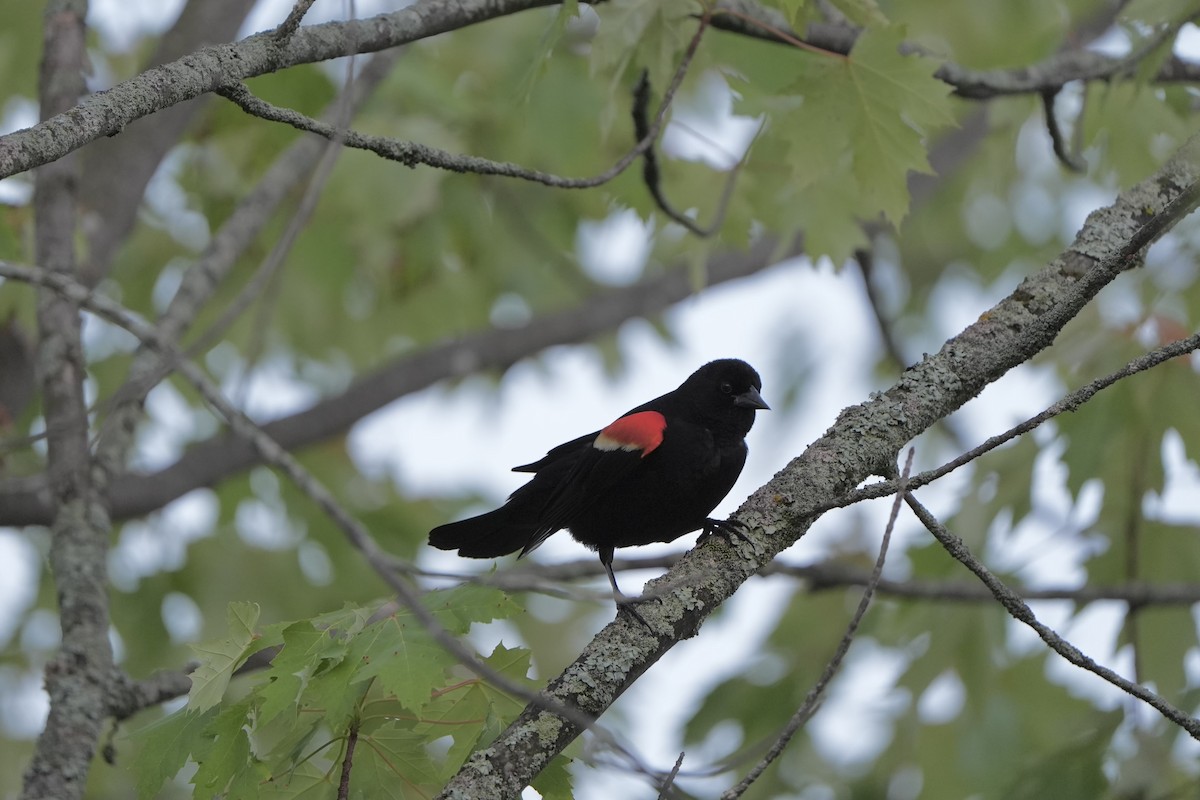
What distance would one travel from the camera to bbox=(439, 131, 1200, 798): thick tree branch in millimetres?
2262

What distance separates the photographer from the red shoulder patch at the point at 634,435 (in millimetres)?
3604

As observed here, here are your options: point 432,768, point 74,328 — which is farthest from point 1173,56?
point 74,328

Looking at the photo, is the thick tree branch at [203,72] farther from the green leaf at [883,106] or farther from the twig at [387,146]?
the green leaf at [883,106]

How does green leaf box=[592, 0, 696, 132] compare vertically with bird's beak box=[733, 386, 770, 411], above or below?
above

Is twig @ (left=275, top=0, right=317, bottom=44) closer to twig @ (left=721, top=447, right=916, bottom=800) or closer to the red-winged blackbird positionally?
twig @ (left=721, top=447, right=916, bottom=800)

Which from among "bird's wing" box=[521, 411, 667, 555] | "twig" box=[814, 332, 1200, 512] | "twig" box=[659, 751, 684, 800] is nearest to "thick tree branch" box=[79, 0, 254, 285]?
"bird's wing" box=[521, 411, 667, 555]

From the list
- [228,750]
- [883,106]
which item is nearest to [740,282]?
[883,106]

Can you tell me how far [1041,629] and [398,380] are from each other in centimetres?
464

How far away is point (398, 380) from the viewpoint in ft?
21.2

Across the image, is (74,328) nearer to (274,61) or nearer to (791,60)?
(274,61)

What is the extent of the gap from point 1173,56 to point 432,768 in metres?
3.64

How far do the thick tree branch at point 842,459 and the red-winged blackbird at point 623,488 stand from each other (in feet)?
2.65

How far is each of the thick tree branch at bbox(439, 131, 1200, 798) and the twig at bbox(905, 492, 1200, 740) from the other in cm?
31

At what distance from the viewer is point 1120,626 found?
4.50 metres
